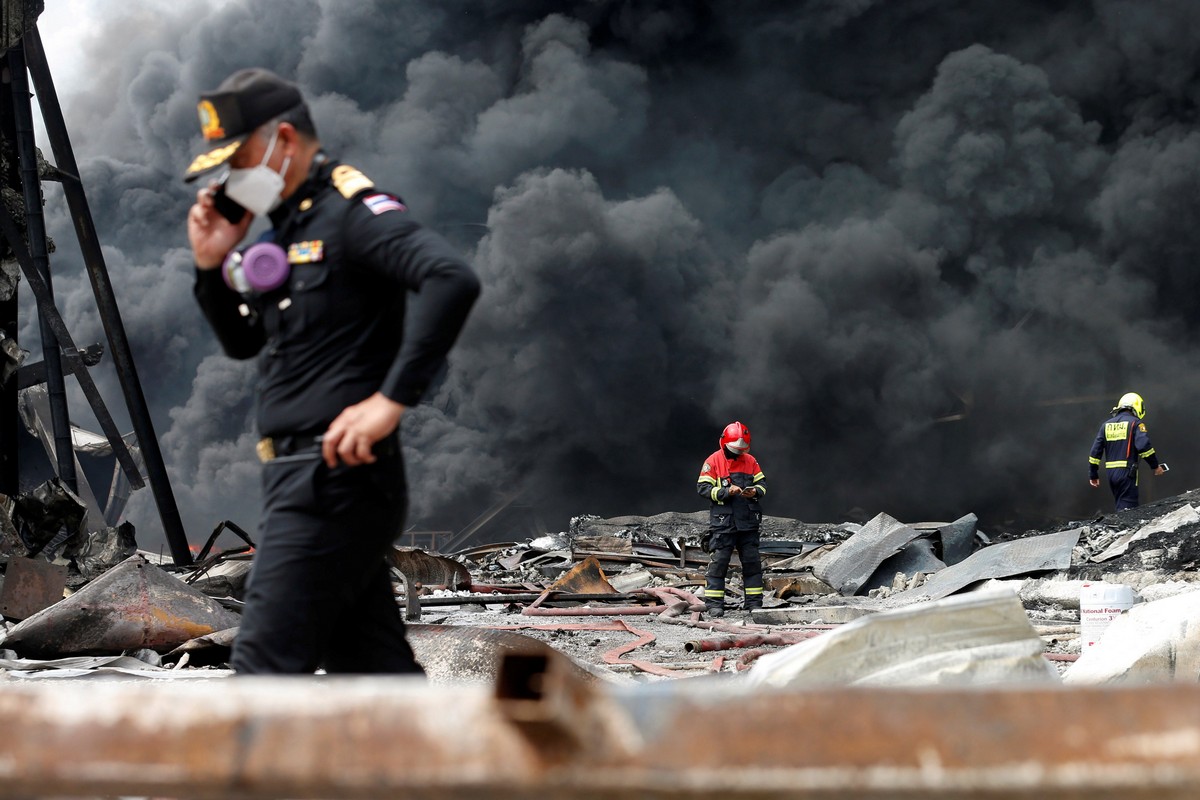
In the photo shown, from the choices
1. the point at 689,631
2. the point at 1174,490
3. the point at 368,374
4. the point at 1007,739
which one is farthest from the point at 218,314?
the point at 1174,490

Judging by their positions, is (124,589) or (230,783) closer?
(230,783)

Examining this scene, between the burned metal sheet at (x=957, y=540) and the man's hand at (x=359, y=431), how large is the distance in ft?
32.3

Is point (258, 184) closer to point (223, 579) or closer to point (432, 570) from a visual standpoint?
point (223, 579)

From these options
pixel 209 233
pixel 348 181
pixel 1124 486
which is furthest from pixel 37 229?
pixel 1124 486

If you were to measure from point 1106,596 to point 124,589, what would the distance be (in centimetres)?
419

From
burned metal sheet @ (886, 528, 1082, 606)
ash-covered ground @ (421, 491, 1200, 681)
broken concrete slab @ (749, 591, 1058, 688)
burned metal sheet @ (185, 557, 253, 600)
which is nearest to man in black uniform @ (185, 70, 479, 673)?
broken concrete slab @ (749, 591, 1058, 688)

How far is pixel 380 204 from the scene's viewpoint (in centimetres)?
197

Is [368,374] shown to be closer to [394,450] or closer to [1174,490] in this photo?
[394,450]

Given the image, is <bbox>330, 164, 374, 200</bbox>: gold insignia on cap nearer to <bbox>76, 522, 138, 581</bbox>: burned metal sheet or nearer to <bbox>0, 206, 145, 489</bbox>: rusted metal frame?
<bbox>0, 206, 145, 489</bbox>: rusted metal frame

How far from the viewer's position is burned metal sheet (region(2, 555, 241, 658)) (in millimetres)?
4359

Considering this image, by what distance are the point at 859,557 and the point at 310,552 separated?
883 cm

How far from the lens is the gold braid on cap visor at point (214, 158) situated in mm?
1935

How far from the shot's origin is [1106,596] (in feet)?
11.3

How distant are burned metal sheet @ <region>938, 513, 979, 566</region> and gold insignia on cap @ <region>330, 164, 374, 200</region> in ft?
32.2
